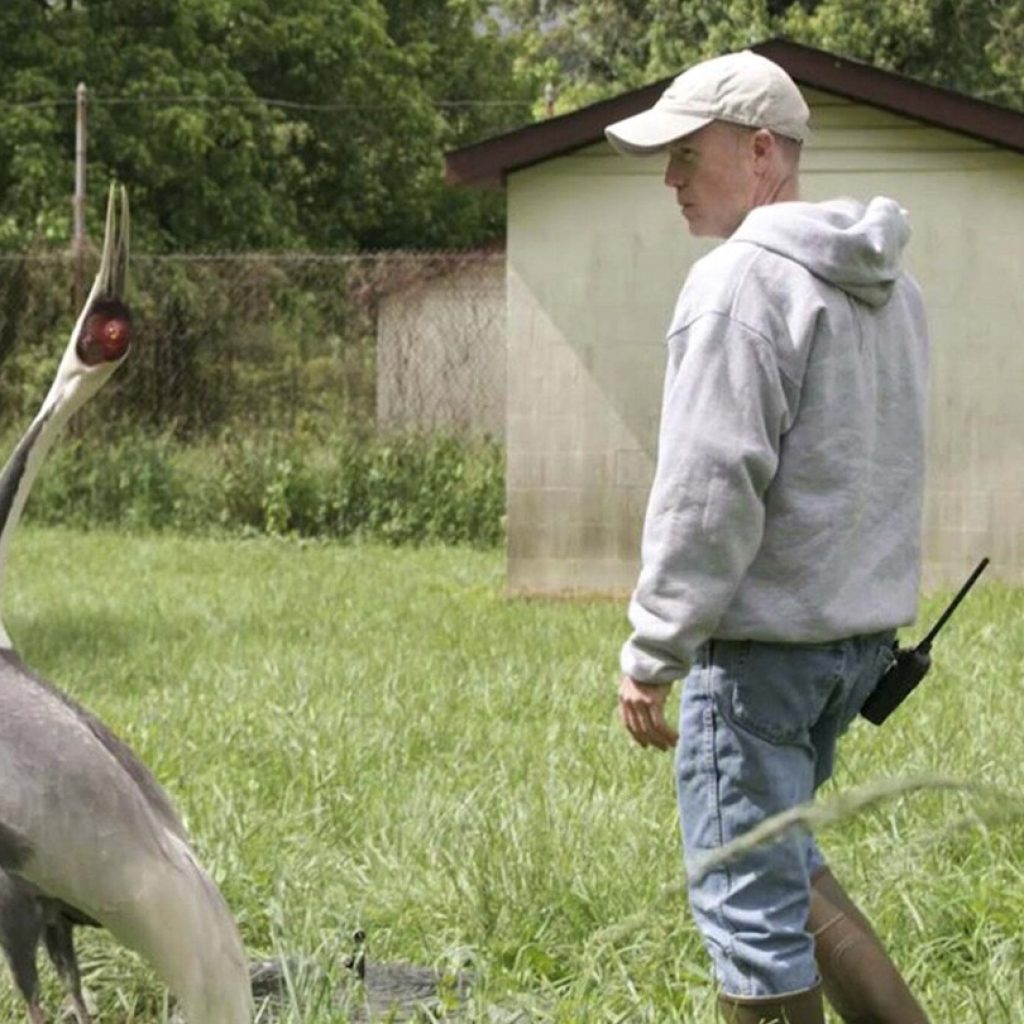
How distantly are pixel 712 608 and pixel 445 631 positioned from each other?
7632mm

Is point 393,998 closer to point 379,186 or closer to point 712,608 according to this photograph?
point 712,608

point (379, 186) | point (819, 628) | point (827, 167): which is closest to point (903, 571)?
point (819, 628)

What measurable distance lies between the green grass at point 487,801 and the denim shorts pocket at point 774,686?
1.61 feet

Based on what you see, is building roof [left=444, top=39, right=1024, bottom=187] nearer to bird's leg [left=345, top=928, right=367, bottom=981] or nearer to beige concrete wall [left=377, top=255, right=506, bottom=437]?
beige concrete wall [left=377, top=255, right=506, bottom=437]

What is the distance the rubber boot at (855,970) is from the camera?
→ 12.9ft

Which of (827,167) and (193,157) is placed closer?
(827,167)

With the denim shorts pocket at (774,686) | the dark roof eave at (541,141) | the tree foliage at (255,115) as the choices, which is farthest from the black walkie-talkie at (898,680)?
the tree foliage at (255,115)

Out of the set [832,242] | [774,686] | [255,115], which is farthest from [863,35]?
[774,686]

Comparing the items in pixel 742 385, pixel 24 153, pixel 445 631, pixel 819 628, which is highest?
pixel 742 385

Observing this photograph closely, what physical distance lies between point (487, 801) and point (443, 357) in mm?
13559

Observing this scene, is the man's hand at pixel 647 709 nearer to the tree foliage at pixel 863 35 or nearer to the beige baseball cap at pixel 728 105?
the beige baseball cap at pixel 728 105

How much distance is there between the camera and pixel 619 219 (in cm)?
1342

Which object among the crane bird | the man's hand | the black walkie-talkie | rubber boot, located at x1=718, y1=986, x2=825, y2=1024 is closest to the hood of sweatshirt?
the black walkie-talkie

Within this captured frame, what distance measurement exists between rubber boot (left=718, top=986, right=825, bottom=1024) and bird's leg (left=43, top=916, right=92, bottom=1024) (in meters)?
1.08
